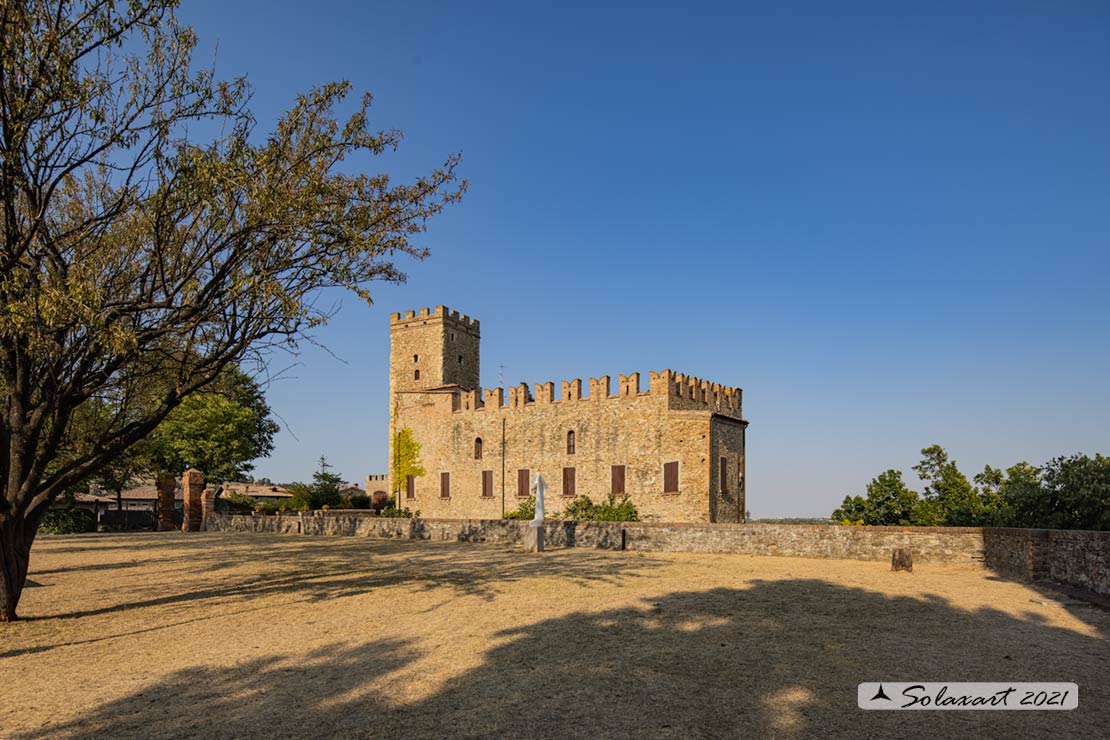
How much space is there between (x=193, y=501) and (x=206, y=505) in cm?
67

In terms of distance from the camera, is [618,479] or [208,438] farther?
[208,438]

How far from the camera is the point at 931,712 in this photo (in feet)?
16.4

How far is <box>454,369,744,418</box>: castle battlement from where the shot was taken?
95.3ft

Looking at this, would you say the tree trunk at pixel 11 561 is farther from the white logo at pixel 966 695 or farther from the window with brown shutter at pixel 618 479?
the window with brown shutter at pixel 618 479

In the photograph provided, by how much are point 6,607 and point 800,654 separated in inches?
390

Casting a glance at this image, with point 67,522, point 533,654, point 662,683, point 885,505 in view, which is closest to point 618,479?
point 885,505

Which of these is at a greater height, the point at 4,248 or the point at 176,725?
the point at 4,248

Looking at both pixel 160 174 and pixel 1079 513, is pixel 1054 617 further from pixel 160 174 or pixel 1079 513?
pixel 160 174

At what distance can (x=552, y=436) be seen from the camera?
3216 cm

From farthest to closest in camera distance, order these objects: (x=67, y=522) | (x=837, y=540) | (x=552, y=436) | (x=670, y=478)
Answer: (x=552, y=436)
(x=67, y=522)
(x=670, y=478)
(x=837, y=540)

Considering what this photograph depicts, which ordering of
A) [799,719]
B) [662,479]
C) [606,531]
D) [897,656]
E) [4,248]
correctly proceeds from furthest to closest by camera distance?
1. [662,479]
2. [606,531]
3. [4,248]
4. [897,656]
5. [799,719]

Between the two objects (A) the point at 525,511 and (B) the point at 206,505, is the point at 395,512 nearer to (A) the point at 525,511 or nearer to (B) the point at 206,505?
(A) the point at 525,511

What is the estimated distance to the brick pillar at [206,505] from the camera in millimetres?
30859

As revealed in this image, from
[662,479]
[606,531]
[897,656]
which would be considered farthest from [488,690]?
[662,479]
